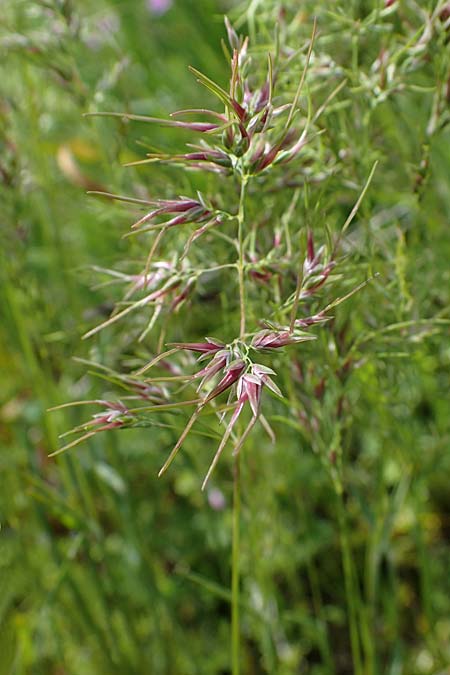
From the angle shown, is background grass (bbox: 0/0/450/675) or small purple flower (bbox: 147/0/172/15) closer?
background grass (bbox: 0/0/450/675)

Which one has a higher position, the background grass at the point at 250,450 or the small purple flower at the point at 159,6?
the small purple flower at the point at 159,6

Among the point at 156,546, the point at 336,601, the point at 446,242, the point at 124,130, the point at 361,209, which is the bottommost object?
the point at 336,601

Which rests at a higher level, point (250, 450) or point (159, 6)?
point (159, 6)

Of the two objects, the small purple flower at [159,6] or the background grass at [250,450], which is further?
the small purple flower at [159,6]

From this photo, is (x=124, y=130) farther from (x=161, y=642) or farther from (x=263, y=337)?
(x=161, y=642)

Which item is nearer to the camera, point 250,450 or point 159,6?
point 250,450

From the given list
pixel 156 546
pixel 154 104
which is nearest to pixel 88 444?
pixel 156 546

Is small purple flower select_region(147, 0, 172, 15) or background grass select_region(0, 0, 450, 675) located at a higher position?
small purple flower select_region(147, 0, 172, 15)

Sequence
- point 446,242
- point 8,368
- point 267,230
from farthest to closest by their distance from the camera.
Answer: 1. point 8,368
2. point 446,242
3. point 267,230
